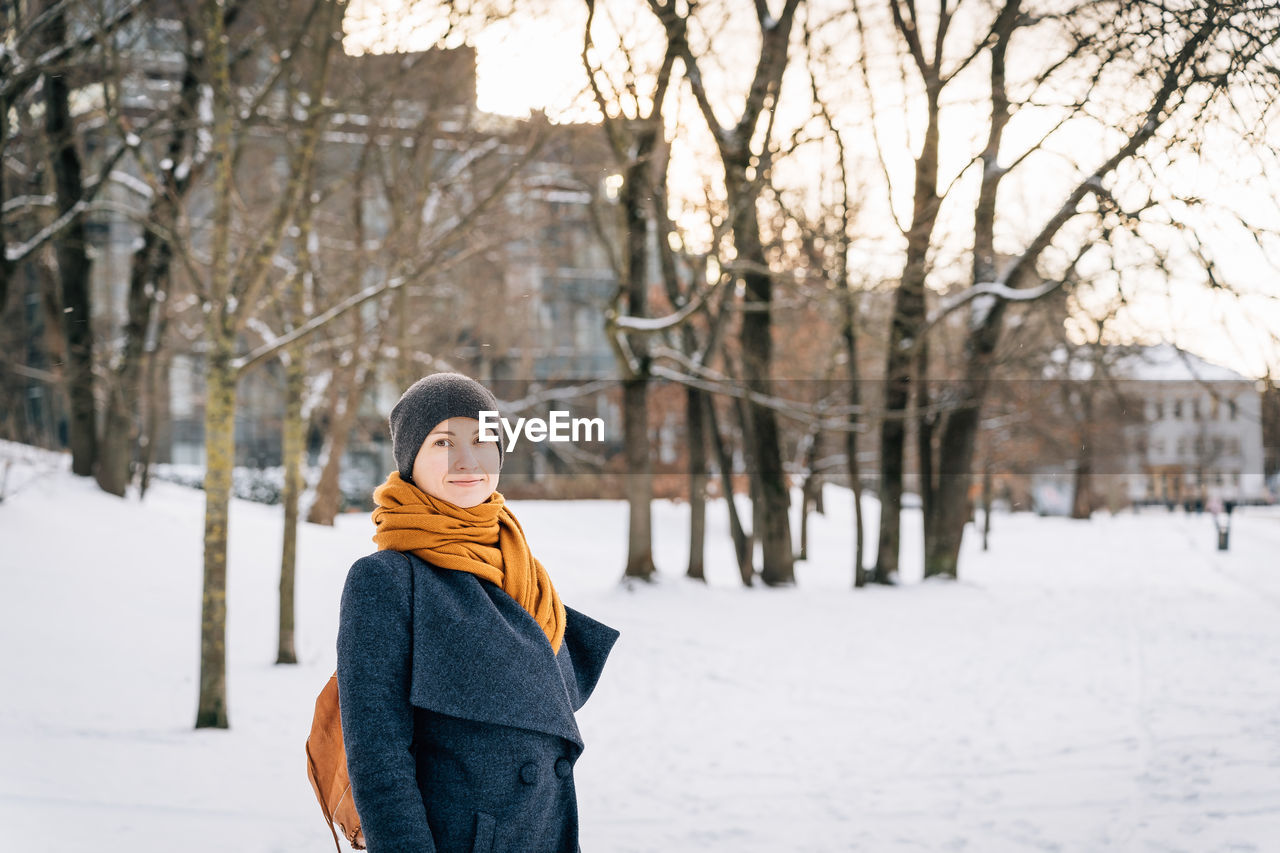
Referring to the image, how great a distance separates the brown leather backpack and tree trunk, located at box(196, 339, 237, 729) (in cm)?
495

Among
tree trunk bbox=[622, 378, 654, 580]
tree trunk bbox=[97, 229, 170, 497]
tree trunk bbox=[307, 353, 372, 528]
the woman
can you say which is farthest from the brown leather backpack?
tree trunk bbox=[307, 353, 372, 528]

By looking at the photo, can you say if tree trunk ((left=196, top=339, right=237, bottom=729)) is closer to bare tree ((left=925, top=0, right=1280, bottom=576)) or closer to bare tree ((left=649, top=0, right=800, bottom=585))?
bare tree ((left=649, top=0, right=800, bottom=585))

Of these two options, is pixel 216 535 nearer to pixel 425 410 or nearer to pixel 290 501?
pixel 290 501

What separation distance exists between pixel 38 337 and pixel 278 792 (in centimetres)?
2043

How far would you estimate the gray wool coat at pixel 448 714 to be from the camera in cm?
215

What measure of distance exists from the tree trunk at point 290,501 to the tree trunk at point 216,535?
2.04m

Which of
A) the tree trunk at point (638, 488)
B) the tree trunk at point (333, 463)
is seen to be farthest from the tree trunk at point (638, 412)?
the tree trunk at point (333, 463)

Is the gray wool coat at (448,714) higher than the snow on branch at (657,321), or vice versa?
the snow on branch at (657,321)

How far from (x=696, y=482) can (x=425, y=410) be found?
1368 cm

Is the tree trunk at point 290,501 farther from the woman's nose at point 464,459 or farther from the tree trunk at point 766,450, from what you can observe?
the woman's nose at point 464,459

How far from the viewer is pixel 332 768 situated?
97.4 inches

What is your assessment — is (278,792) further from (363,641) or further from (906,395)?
(906,395)

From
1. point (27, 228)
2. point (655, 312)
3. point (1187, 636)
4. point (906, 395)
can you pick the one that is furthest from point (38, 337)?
point (1187, 636)

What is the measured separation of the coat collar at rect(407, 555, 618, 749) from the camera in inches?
88.6
